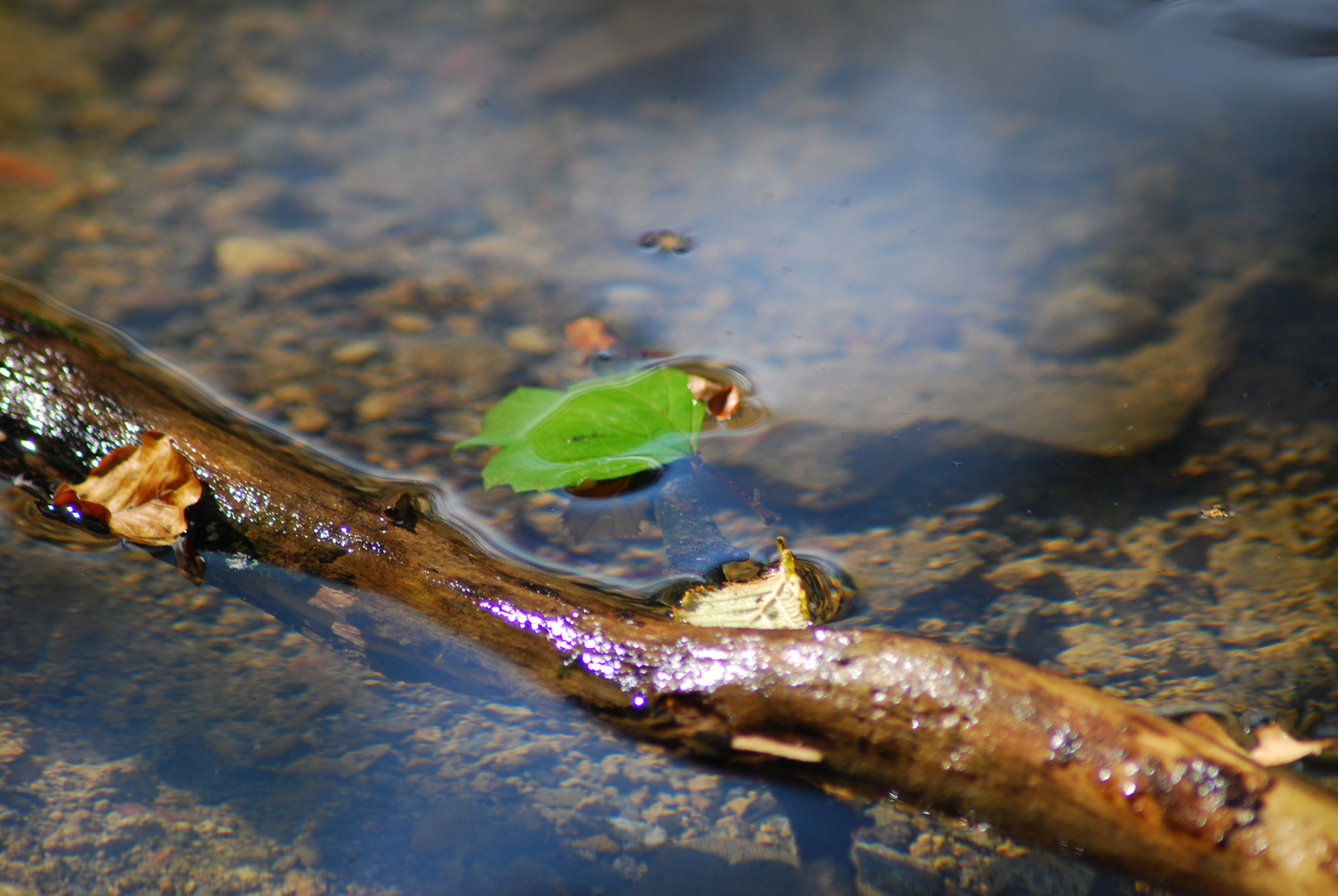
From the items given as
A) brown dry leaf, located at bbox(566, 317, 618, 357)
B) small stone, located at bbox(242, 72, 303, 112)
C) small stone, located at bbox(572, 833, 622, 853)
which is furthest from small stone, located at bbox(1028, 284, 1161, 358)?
small stone, located at bbox(242, 72, 303, 112)

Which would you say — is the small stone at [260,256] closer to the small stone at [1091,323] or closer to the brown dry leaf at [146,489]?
the brown dry leaf at [146,489]

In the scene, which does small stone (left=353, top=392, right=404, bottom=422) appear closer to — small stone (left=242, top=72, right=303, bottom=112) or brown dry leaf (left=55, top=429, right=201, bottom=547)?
brown dry leaf (left=55, top=429, right=201, bottom=547)

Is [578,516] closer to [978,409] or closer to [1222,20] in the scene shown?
[978,409]

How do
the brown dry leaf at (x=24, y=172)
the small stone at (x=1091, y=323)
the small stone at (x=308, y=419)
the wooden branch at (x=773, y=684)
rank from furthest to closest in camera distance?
1. the brown dry leaf at (x=24, y=172)
2. the small stone at (x=1091, y=323)
3. the small stone at (x=308, y=419)
4. the wooden branch at (x=773, y=684)

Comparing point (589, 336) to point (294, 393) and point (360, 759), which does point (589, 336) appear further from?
point (360, 759)

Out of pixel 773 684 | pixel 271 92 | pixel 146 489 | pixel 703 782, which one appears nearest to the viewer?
pixel 773 684

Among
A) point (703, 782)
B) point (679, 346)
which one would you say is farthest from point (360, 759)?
point (679, 346)

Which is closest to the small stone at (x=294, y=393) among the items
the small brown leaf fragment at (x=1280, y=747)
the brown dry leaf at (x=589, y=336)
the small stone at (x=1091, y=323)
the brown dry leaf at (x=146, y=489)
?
the brown dry leaf at (x=146, y=489)
